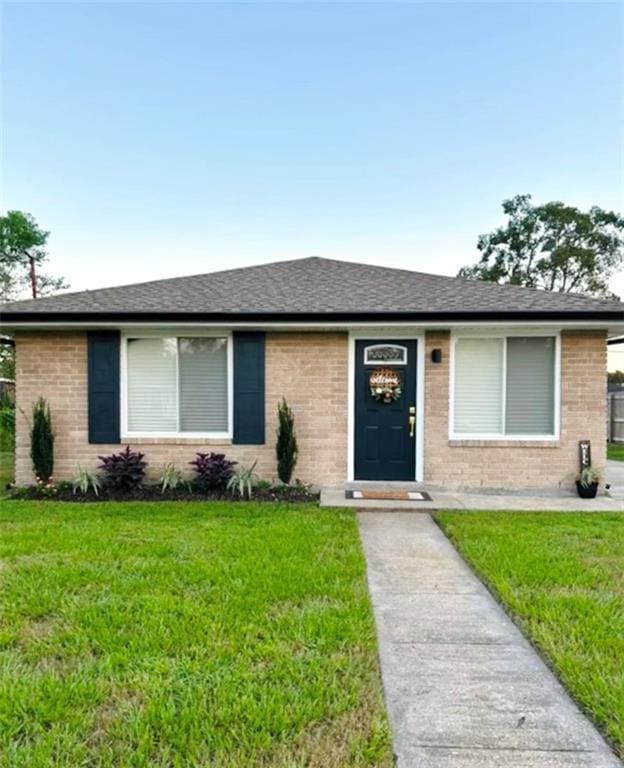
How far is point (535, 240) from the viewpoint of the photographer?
26500 millimetres

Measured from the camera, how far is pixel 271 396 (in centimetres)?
704

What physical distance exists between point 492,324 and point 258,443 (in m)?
3.94

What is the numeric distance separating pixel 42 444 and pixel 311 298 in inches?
186

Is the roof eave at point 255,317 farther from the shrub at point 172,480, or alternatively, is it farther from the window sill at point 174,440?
the shrub at point 172,480

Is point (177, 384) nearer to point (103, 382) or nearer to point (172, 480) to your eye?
point (103, 382)

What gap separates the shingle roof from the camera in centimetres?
659

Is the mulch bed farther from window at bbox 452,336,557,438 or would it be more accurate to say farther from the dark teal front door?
window at bbox 452,336,557,438

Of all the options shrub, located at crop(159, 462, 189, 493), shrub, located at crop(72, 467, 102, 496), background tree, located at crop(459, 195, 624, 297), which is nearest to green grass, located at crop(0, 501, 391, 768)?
shrub, located at crop(72, 467, 102, 496)

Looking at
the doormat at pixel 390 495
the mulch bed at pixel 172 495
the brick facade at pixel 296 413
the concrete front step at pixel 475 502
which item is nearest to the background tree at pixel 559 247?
the brick facade at pixel 296 413

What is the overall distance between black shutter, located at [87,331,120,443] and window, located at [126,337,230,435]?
0.63 feet

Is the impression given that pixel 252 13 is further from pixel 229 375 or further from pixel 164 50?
pixel 229 375

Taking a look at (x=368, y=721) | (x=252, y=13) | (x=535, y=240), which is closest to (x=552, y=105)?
(x=252, y=13)

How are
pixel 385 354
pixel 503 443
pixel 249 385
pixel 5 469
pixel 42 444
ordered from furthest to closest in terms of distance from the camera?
pixel 5 469 < pixel 385 354 < pixel 249 385 < pixel 503 443 < pixel 42 444

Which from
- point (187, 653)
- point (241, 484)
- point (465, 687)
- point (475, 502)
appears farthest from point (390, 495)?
point (187, 653)
